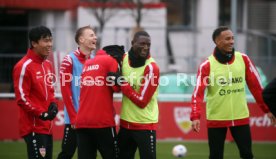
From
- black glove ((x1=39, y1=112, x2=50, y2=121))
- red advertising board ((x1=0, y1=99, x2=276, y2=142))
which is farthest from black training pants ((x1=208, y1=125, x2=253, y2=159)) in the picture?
red advertising board ((x1=0, y1=99, x2=276, y2=142))

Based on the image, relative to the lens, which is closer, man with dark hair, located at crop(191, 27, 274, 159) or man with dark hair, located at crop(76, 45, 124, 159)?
man with dark hair, located at crop(76, 45, 124, 159)

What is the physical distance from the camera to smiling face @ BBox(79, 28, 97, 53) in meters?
10.6

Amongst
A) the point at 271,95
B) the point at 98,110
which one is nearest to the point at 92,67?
the point at 98,110

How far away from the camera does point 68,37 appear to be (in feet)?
84.2

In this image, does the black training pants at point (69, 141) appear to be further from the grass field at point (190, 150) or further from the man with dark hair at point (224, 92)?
the grass field at point (190, 150)

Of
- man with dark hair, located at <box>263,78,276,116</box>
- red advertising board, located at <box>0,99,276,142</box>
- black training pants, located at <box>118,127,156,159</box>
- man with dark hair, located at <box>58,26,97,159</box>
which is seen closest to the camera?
man with dark hair, located at <box>263,78,276,116</box>

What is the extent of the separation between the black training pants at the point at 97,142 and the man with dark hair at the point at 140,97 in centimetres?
40

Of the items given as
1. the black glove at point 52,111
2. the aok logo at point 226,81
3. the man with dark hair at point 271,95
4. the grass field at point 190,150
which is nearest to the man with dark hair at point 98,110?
the black glove at point 52,111

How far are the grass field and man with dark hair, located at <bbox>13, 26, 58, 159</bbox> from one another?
5.17m

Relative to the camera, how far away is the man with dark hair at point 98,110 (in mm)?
9133

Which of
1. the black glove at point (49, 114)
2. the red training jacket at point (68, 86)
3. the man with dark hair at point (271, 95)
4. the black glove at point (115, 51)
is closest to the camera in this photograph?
the man with dark hair at point (271, 95)

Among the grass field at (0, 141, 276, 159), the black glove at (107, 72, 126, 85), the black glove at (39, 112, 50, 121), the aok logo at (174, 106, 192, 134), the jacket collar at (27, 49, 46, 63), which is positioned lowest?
the grass field at (0, 141, 276, 159)

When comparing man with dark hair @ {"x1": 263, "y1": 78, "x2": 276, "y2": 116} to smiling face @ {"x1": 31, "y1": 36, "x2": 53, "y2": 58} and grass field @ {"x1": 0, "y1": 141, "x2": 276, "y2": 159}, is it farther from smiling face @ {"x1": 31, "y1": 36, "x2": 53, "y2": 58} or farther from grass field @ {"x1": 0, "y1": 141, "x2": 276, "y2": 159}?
grass field @ {"x1": 0, "y1": 141, "x2": 276, "y2": 159}

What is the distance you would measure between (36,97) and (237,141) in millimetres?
2959
